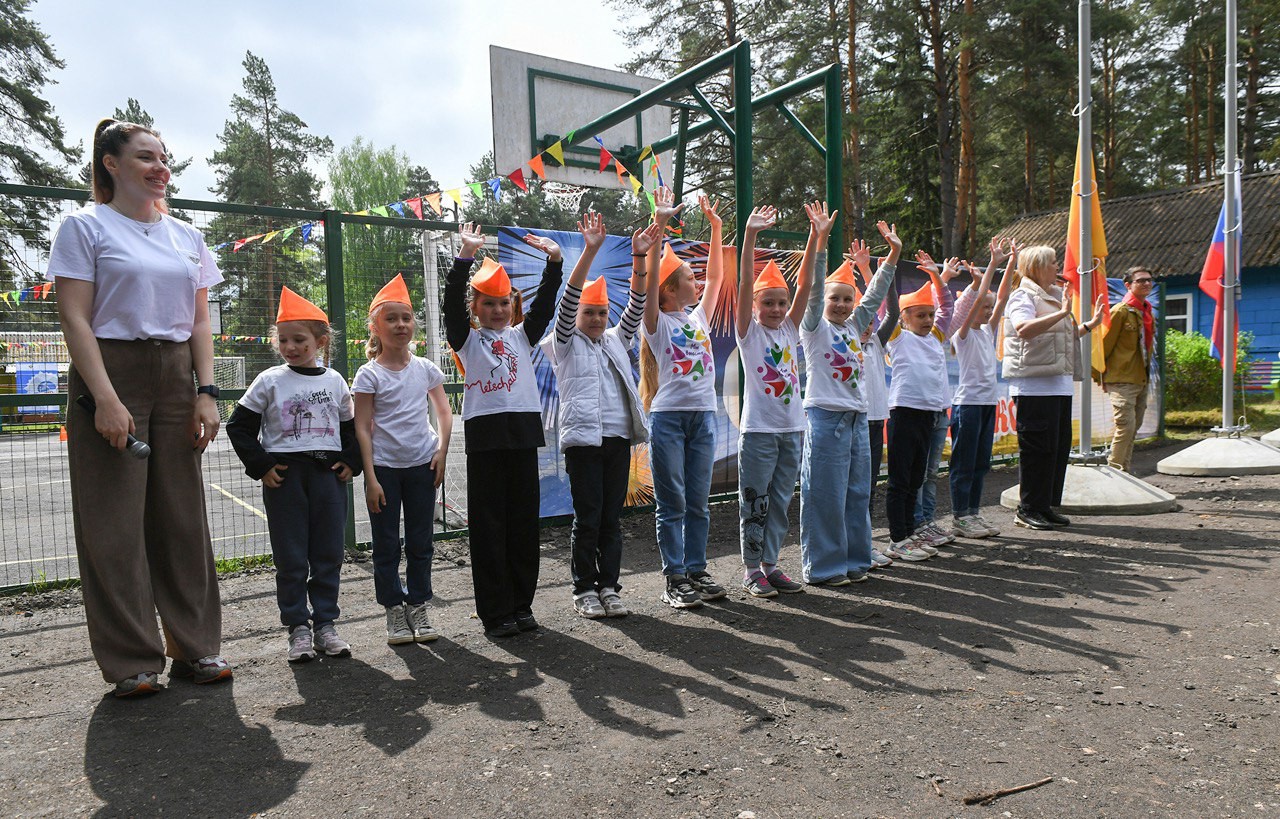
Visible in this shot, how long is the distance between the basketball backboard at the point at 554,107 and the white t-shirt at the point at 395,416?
5216mm

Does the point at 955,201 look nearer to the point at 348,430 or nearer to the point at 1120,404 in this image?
the point at 1120,404

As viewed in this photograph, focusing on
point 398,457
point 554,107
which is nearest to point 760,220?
point 398,457

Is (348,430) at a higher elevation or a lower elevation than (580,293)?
lower

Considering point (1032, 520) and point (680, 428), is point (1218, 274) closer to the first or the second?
point (1032, 520)

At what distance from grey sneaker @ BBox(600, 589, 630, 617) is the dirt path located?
0.16 m

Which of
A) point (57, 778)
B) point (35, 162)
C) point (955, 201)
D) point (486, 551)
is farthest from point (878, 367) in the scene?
point (35, 162)

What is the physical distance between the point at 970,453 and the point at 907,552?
1.22m

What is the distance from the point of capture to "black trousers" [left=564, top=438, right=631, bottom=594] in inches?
180

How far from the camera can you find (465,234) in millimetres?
4074

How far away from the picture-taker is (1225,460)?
959 centimetres

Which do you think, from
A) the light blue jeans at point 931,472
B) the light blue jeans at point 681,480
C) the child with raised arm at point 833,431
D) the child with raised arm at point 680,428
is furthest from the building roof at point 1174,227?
the light blue jeans at point 681,480

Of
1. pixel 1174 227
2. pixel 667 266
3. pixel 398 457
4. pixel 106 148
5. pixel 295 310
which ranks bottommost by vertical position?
pixel 398 457

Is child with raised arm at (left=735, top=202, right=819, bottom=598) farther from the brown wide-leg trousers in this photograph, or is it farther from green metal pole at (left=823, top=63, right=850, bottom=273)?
the brown wide-leg trousers

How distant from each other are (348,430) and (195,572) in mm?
874
